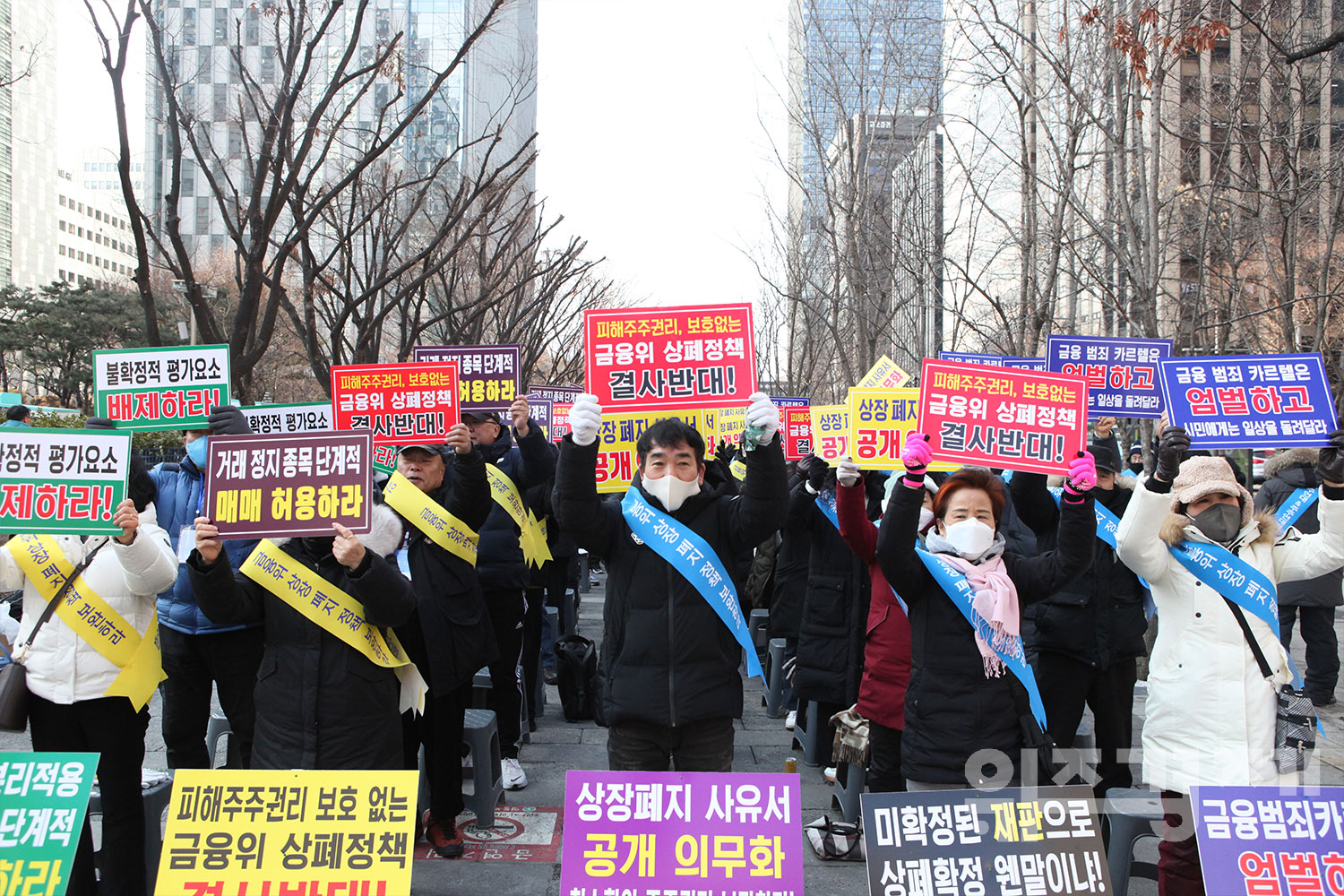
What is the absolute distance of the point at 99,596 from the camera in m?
3.99

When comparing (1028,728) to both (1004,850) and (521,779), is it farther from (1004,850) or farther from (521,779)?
(521,779)

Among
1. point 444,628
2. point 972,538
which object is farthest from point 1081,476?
point 444,628

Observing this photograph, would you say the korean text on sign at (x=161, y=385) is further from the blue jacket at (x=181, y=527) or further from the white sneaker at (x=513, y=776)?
the white sneaker at (x=513, y=776)

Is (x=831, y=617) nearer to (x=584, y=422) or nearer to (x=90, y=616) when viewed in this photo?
(x=584, y=422)

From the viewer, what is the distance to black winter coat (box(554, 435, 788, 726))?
12.1 ft

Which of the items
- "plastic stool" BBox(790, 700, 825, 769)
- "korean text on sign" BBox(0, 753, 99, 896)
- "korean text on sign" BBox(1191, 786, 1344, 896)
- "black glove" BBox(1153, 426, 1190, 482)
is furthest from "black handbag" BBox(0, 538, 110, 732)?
"black glove" BBox(1153, 426, 1190, 482)

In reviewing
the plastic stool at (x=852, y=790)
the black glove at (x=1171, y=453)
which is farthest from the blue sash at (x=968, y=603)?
the plastic stool at (x=852, y=790)

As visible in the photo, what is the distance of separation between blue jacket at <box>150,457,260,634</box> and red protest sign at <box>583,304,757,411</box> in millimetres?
1980

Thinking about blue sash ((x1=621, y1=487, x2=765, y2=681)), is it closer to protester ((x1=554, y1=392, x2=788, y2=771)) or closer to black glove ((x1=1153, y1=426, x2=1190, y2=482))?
protester ((x1=554, y1=392, x2=788, y2=771))

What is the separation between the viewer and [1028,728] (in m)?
3.75

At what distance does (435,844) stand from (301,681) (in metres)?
1.50

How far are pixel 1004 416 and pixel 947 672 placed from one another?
1.11 metres

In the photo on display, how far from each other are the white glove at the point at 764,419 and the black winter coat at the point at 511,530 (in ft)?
7.20

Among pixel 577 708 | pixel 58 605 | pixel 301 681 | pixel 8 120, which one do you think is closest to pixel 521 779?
pixel 577 708
